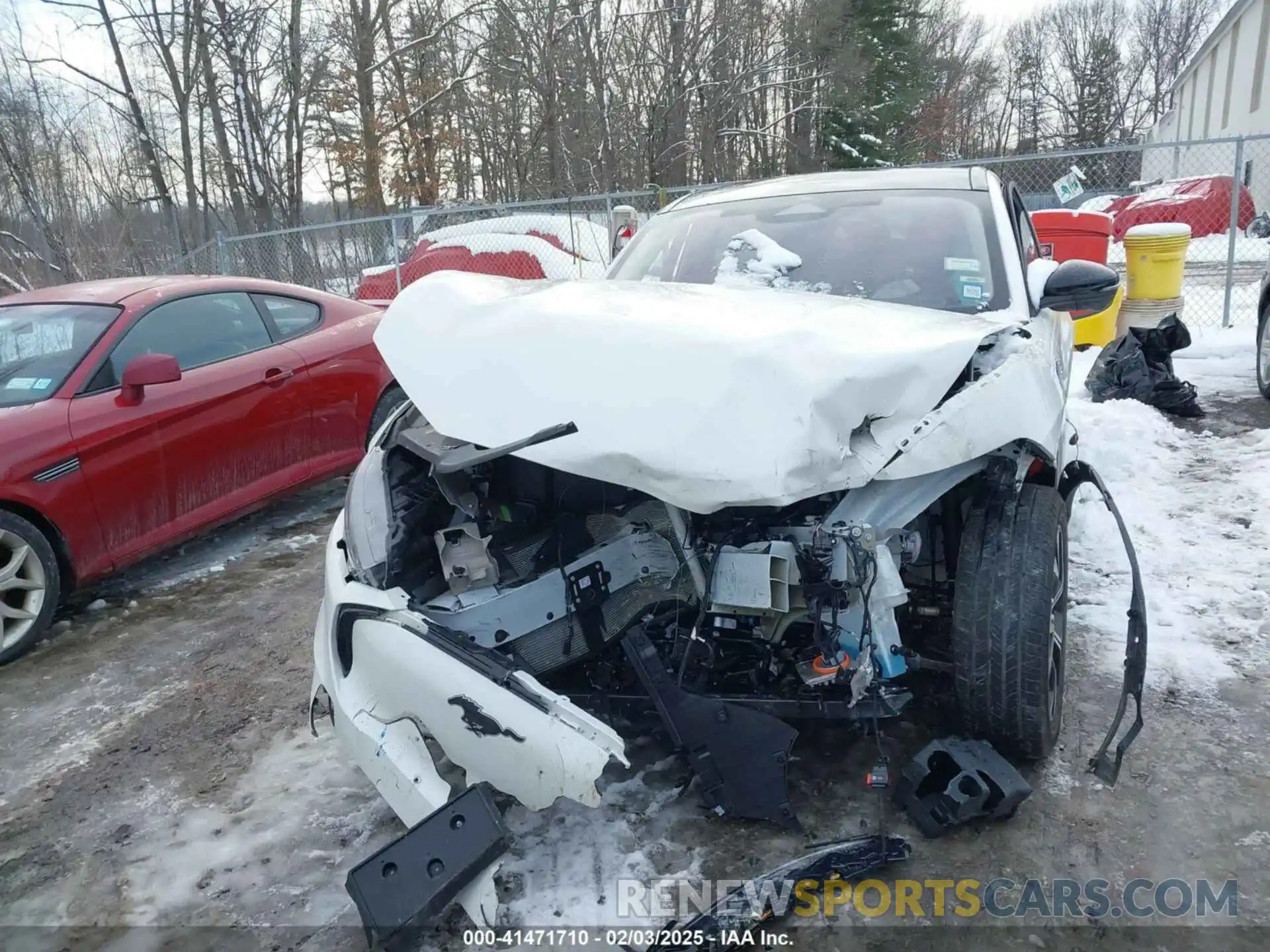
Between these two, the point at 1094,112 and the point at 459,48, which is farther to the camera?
the point at 1094,112

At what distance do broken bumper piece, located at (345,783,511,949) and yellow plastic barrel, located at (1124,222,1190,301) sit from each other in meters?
7.93

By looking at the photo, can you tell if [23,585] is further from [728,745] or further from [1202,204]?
[1202,204]

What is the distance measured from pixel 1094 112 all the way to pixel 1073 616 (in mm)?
56856

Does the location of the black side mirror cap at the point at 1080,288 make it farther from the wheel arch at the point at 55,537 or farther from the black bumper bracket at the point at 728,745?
the wheel arch at the point at 55,537

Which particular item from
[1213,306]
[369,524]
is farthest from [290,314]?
[1213,306]

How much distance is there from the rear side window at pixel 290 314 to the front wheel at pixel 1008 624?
4.20 metres

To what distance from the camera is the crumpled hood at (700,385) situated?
1980 millimetres

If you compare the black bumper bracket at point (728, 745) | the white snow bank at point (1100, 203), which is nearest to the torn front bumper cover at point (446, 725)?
the black bumper bracket at point (728, 745)

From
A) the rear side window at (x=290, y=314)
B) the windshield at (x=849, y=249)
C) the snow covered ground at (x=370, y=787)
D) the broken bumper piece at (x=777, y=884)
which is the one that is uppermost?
the windshield at (x=849, y=249)

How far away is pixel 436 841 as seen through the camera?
6.43 feet

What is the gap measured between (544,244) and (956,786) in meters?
8.98

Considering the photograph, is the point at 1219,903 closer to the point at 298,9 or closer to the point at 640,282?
the point at 640,282

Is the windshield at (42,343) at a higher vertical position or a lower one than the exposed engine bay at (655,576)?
higher

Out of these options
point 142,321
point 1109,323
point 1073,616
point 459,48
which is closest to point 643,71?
point 459,48
